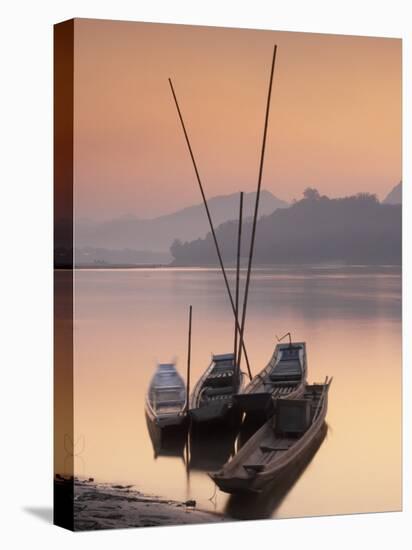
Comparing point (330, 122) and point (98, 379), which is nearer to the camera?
point (98, 379)

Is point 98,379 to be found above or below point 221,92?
below

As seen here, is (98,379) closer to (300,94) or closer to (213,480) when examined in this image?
(213,480)

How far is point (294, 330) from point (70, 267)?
1.63m

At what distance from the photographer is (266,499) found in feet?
38.8

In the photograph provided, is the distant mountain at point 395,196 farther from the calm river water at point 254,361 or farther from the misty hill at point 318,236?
the calm river water at point 254,361

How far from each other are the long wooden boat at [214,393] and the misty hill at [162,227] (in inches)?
33.2

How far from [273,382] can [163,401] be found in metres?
0.81

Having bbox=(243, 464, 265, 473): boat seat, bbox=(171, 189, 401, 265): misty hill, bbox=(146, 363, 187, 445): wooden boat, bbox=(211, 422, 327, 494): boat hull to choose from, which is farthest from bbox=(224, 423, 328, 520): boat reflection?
bbox=(171, 189, 401, 265): misty hill

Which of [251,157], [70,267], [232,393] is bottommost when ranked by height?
[232,393]

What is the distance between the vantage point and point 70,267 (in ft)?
37.3

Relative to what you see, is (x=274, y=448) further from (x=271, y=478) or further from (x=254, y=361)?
(x=254, y=361)

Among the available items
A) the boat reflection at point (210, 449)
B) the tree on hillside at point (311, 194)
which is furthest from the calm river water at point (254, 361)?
the tree on hillside at point (311, 194)

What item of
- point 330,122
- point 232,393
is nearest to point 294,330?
point 232,393

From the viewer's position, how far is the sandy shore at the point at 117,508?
1130cm
